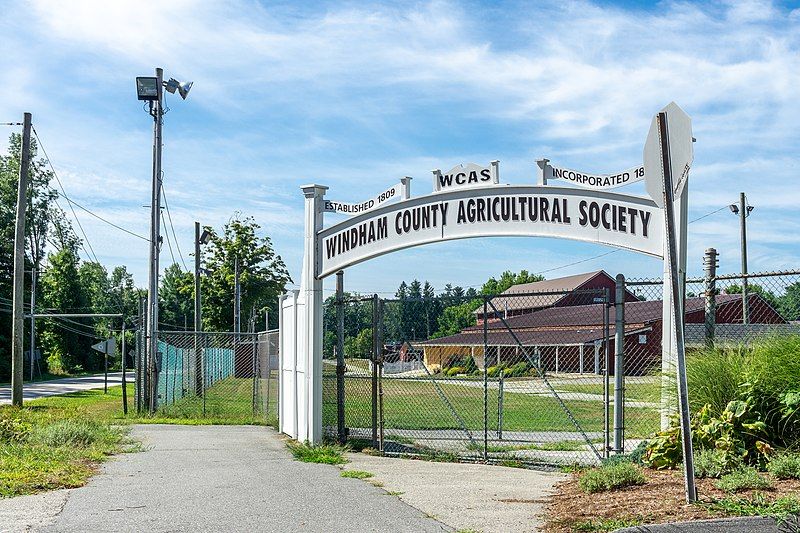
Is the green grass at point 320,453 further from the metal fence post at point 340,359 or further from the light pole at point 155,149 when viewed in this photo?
the light pole at point 155,149

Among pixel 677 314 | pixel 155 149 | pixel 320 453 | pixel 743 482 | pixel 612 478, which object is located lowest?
pixel 320 453

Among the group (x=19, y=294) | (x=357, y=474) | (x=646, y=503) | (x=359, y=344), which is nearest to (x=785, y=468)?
(x=646, y=503)

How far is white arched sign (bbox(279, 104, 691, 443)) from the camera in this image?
10031mm

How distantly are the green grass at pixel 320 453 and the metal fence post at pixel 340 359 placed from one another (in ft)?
1.67

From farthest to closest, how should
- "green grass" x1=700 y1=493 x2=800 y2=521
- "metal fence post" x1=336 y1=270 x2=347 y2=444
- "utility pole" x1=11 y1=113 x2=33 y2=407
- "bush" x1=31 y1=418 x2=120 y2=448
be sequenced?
1. "utility pole" x1=11 y1=113 x2=33 y2=407
2. "metal fence post" x1=336 y1=270 x2=347 y2=444
3. "bush" x1=31 y1=418 x2=120 y2=448
4. "green grass" x1=700 y1=493 x2=800 y2=521

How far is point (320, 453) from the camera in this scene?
41.2 feet

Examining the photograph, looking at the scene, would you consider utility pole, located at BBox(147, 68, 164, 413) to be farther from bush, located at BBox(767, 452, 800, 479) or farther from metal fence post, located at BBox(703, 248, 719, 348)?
bush, located at BBox(767, 452, 800, 479)

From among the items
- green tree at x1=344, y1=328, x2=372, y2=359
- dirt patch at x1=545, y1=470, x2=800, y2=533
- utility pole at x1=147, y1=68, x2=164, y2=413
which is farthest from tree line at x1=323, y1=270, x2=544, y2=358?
utility pole at x1=147, y1=68, x2=164, y2=413

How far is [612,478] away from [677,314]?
1772 mm

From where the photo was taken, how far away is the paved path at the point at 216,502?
769 cm

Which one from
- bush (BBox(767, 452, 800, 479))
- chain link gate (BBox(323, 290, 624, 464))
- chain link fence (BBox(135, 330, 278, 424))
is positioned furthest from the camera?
chain link fence (BBox(135, 330, 278, 424))

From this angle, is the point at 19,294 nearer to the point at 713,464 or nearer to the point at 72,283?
the point at 713,464

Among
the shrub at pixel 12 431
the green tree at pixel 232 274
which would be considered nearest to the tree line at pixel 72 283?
the green tree at pixel 232 274

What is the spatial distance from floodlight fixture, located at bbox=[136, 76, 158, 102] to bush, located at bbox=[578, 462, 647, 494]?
701 inches
